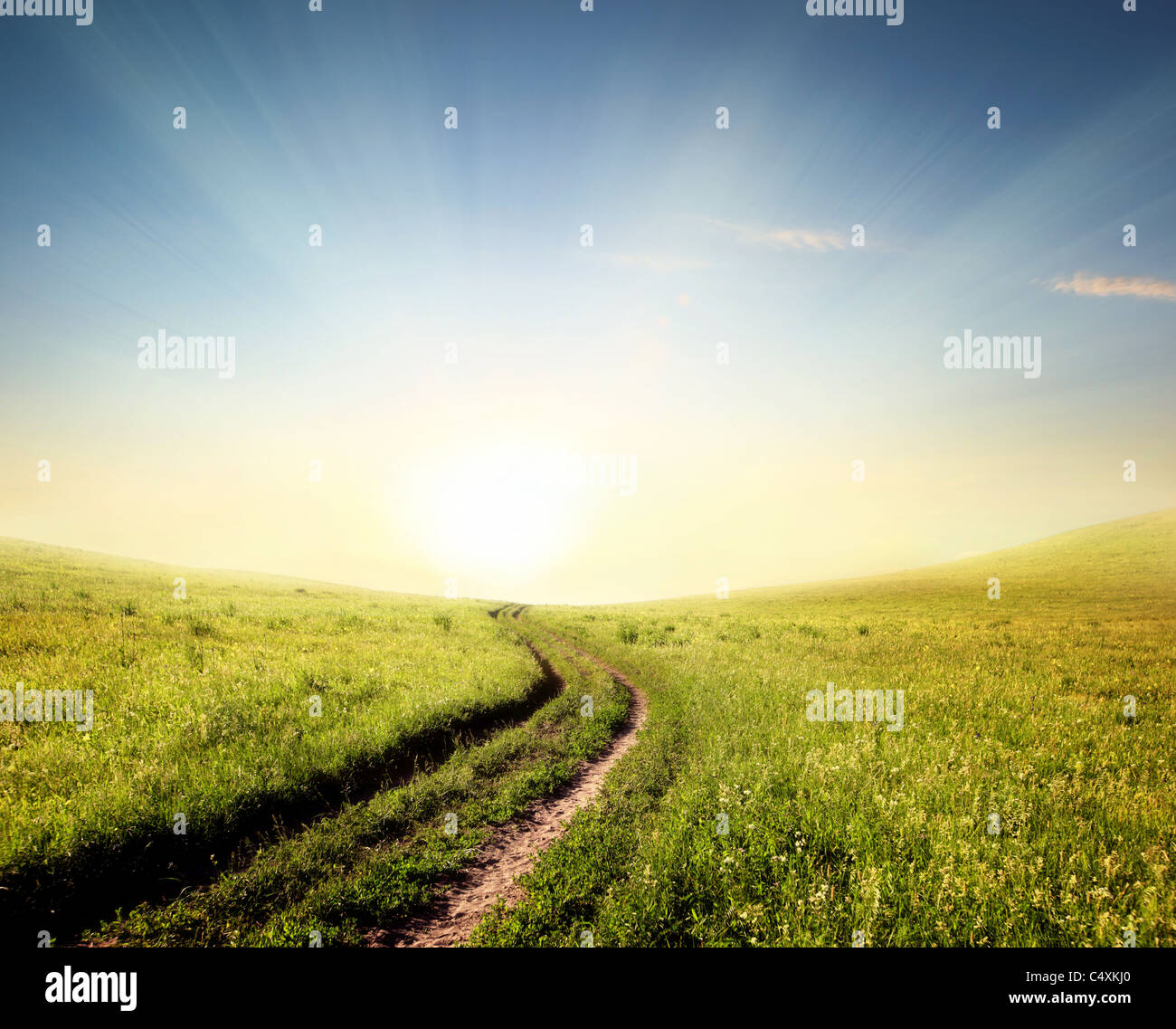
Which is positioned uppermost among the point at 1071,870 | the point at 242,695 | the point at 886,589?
the point at 242,695

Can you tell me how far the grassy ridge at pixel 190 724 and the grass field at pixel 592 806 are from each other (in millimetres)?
51

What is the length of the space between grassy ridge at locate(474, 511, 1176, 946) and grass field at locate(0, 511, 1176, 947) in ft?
0.14

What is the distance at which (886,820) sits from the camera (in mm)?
6543

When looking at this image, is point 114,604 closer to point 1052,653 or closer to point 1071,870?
point 1071,870

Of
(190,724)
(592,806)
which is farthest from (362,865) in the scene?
(190,724)

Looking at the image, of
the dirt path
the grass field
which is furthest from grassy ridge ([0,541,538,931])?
the dirt path

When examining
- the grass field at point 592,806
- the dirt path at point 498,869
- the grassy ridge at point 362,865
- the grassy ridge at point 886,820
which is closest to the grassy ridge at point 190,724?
the grass field at point 592,806

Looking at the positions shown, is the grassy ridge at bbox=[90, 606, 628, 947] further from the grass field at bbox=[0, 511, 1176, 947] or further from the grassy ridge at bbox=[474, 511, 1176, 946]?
the grassy ridge at bbox=[474, 511, 1176, 946]

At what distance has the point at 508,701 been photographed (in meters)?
13.5

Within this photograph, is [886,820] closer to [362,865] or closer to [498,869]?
[498,869]
